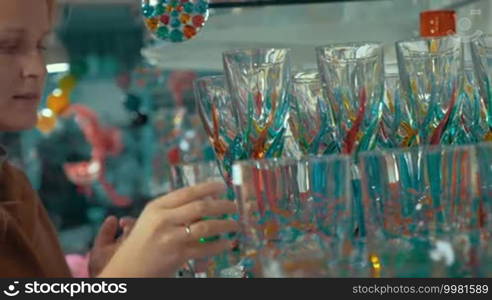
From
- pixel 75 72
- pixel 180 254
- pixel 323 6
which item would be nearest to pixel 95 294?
pixel 180 254

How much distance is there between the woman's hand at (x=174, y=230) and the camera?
0.87 metres

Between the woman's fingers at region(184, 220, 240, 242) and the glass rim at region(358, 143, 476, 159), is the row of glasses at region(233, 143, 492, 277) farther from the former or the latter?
the woman's fingers at region(184, 220, 240, 242)

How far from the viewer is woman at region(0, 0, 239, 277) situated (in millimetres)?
875

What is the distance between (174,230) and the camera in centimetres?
88

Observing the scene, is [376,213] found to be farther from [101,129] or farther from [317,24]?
[101,129]

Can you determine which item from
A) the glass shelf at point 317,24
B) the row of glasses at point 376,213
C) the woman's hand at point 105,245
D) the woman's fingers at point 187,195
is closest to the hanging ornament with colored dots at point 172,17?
the glass shelf at point 317,24

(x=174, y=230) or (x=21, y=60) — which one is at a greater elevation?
(x=21, y=60)

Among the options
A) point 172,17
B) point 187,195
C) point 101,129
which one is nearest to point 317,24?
point 172,17

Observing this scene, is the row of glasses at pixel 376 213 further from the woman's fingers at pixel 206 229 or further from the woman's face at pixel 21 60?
the woman's face at pixel 21 60

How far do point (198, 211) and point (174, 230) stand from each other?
3cm

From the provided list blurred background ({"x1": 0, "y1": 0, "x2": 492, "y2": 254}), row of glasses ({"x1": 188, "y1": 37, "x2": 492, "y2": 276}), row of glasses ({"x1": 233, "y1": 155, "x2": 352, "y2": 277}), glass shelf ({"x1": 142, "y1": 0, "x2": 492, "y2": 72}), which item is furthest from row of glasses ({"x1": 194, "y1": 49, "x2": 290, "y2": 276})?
blurred background ({"x1": 0, "y1": 0, "x2": 492, "y2": 254})

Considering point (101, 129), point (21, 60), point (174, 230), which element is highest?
point (21, 60)

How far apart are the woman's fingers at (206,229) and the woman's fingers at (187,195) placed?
0.03m

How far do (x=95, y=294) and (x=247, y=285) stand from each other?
14 centimetres
